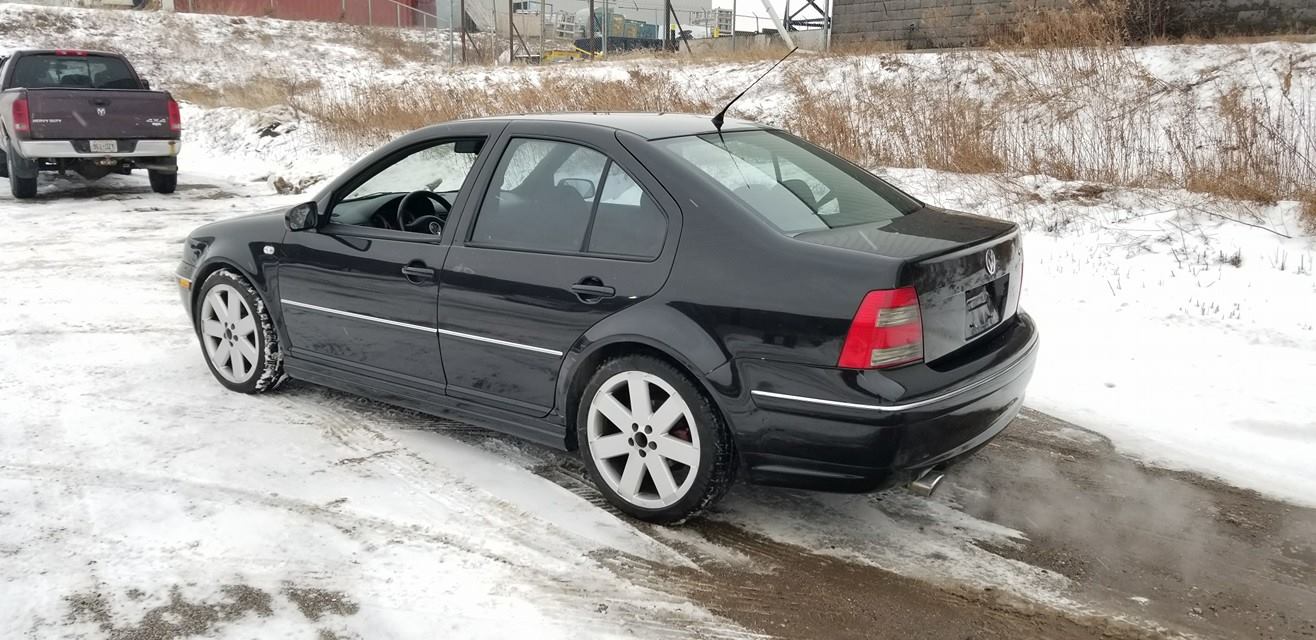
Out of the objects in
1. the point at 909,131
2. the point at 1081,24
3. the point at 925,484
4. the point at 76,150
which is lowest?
the point at 925,484

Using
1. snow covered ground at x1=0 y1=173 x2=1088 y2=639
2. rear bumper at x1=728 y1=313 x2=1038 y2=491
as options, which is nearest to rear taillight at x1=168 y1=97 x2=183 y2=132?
snow covered ground at x1=0 y1=173 x2=1088 y2=639

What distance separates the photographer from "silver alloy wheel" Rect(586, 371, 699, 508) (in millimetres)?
3434

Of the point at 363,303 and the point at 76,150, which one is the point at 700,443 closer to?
the point at 363,303

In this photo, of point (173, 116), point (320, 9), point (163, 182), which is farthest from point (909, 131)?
point (320, 9)

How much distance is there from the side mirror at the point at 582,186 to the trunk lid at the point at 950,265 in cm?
91

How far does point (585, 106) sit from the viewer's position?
1430cm

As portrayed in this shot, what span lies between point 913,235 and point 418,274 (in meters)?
2.07

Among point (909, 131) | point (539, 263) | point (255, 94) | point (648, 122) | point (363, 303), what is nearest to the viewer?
point (539, 263)

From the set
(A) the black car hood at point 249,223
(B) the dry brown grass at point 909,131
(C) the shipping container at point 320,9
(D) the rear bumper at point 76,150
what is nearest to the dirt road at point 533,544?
(A) the black car hood at point 249,223

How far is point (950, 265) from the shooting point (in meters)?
3.26

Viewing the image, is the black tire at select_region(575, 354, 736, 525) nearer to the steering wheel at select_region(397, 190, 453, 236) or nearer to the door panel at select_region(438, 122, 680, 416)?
the door panel at select_region(438, 122, 680, 416)

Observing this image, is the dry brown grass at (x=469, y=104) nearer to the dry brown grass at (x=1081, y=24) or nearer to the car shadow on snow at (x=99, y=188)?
the car shadow on snow at (x=99, y=188)

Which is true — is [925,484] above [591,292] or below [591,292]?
below

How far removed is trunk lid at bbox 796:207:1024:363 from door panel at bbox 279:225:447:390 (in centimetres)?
177
